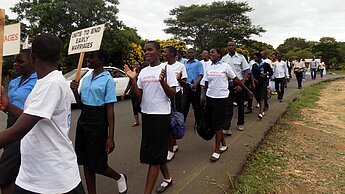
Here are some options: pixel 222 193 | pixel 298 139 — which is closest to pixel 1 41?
pixel 222 193

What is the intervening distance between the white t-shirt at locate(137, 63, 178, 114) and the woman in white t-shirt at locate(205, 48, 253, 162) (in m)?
1.47

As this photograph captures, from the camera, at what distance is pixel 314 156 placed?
5012mm

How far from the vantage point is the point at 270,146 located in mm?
5438

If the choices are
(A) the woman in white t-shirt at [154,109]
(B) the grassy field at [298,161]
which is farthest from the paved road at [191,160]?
(A) the woman in white t-shirt at [154,109]

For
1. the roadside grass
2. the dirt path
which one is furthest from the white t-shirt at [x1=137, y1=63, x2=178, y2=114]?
the dirt path

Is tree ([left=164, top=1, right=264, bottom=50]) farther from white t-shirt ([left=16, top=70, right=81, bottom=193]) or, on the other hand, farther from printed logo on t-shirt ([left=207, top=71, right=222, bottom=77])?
white t-shirt ([left=16, top=70, right=81, bottom=193])

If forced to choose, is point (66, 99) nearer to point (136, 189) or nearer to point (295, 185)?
point (136, 189)

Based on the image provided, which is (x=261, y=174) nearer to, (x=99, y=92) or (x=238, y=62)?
(x=99, y=92)

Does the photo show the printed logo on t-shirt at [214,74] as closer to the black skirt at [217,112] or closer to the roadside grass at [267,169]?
the black skirt at [217,112]

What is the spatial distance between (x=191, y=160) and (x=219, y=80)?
1.34m

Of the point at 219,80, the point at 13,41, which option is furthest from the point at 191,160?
the point at 13,41

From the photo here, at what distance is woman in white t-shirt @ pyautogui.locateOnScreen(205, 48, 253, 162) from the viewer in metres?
4.50

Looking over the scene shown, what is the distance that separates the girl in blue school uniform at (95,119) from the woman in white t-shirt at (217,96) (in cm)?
198

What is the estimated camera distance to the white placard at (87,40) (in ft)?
9.73
